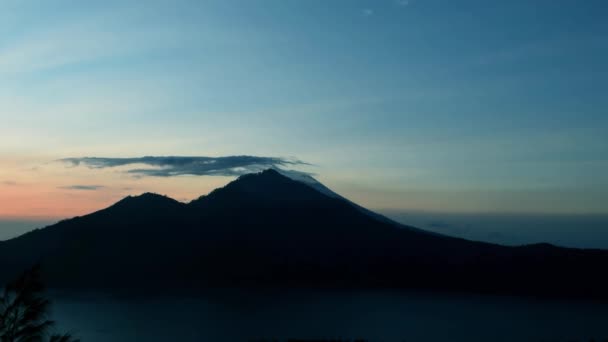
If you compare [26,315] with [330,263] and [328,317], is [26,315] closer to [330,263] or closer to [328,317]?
[328,317]

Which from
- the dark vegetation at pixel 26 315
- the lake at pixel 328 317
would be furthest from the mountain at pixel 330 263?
the dark vegetation at pixel 26 315

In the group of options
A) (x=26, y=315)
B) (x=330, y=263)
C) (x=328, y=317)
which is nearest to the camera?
(x=26, y=315)

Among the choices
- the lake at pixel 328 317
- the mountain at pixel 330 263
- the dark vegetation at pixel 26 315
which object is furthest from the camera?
the mountain at pixel 330 263

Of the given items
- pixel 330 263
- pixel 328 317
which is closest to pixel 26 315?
pixel 328 317

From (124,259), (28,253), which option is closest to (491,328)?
(124,259)

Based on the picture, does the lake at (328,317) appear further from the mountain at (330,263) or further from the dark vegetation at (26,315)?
the dark vegetation at (26,315)

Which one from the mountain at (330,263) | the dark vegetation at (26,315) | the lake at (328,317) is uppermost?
the dark vegetation at (26,315)

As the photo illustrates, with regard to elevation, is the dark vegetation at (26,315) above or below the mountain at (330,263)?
above

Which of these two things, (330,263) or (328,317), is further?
(330,263)
